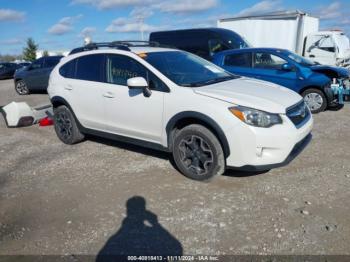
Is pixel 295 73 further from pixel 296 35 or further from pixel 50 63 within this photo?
pixel 50 63

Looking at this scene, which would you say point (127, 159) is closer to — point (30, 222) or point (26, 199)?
point (26, 199)

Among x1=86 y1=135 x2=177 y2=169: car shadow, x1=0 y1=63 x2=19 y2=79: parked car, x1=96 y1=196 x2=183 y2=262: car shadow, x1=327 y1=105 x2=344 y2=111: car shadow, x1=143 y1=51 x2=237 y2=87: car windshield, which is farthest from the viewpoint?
x1=0 y1=63 x2=19 y2=79: parked car

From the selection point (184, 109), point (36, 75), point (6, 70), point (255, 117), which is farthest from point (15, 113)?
point (6, 70)

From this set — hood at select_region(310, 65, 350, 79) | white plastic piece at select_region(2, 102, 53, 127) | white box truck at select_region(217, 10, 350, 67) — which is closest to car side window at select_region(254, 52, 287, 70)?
hood at select_region(310, 65, 350, 79)

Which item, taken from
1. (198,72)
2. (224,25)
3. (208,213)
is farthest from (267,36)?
(208,213)

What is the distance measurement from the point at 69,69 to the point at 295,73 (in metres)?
5.25

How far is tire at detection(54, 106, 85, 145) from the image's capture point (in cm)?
589

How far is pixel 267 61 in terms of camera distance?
8461 millimetres

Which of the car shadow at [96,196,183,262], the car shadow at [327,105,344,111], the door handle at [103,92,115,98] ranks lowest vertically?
the car shadow at [96,196,183,262]

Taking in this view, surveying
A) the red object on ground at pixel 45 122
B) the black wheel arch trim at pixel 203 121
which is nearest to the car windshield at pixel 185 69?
the black wheel arch trim at pixel 203 121

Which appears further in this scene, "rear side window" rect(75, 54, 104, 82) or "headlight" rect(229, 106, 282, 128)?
"rear side window" rect(75, 54, 104, 82)

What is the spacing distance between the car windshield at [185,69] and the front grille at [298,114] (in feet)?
3.64

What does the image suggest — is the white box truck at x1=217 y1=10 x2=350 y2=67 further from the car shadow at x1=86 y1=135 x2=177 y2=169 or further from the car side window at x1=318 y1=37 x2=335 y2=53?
the car shadow at x1=86 y1=135 x2=177 y2=169

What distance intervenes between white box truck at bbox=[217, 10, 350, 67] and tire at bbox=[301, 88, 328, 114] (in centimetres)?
692
